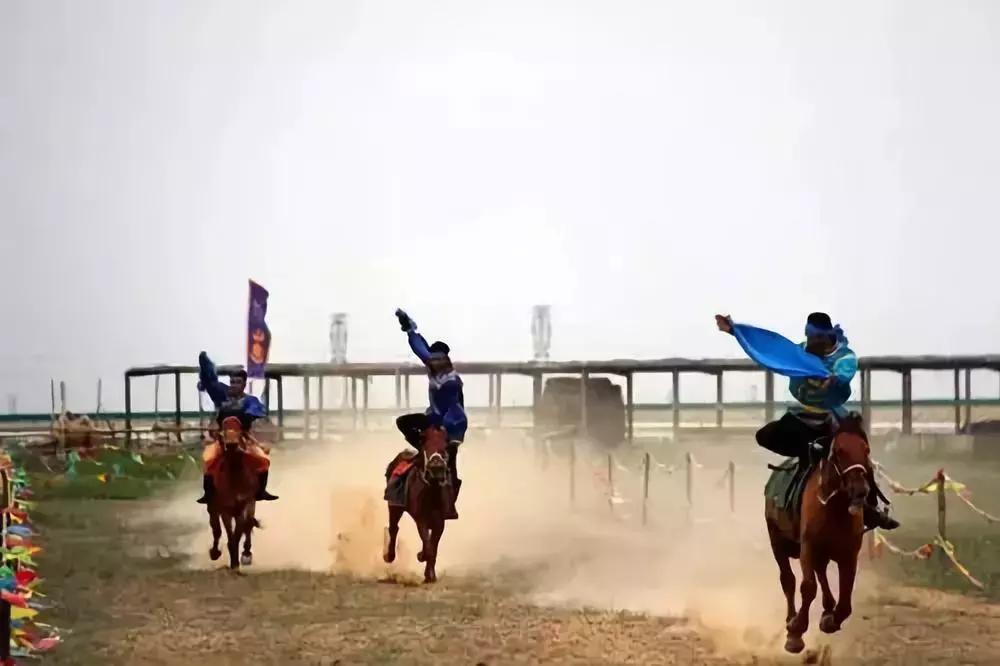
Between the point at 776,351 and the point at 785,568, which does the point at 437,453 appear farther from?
the point at 776,351

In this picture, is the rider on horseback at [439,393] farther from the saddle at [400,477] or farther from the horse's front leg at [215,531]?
the horse's front leg at [215,531]

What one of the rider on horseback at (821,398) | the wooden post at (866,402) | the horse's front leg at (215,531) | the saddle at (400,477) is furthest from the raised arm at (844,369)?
the wooden post at (866,402)

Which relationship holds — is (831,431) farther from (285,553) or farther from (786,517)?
(285,553)

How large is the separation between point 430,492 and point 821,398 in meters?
5.93

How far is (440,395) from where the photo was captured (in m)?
13.9

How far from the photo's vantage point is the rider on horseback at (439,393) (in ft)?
45.5

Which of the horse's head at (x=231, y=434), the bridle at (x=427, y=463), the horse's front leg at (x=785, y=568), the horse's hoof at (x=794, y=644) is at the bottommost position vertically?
the horse's hoof at (x=794, y=644)

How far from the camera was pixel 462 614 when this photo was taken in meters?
12.5

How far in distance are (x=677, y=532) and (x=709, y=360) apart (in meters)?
19.7

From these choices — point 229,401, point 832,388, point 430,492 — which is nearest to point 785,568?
point 832,388

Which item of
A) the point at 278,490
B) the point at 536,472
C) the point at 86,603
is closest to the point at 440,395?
the point at 86,603

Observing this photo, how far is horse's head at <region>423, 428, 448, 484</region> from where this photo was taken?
1380cm

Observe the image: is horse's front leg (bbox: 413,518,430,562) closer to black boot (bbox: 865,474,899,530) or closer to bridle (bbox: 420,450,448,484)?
bridle (bbox: 420,450,448,484)

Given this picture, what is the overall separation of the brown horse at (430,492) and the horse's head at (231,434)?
197cm
